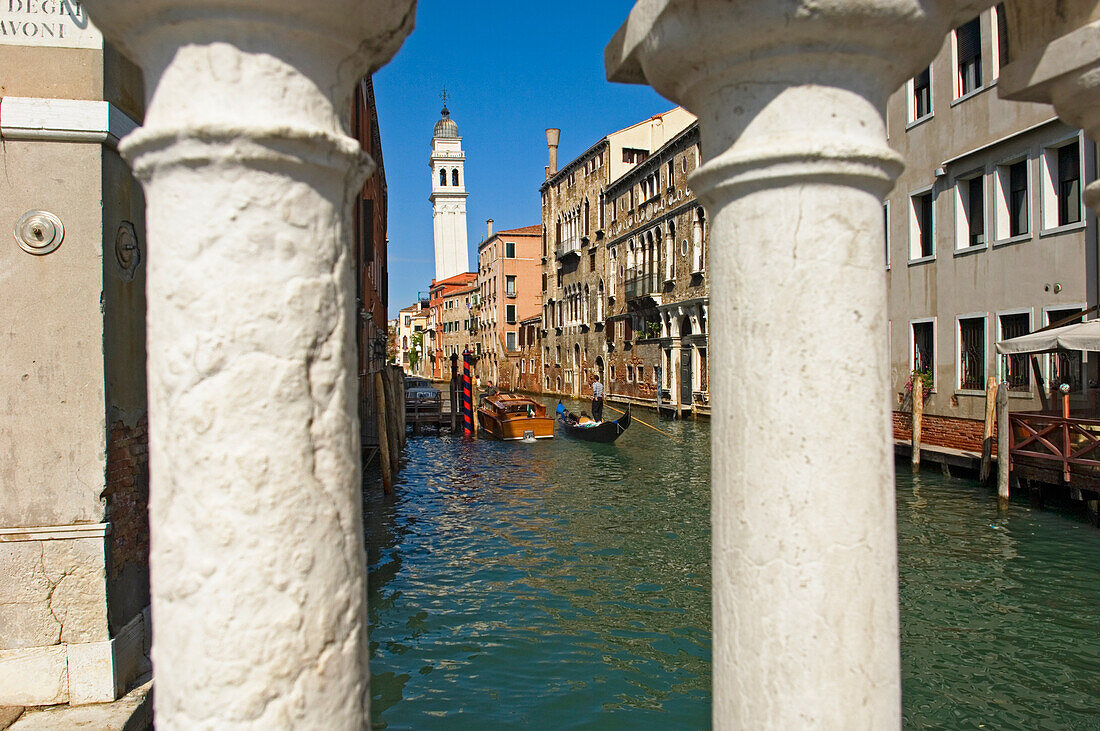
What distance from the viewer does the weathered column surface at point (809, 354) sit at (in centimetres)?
122

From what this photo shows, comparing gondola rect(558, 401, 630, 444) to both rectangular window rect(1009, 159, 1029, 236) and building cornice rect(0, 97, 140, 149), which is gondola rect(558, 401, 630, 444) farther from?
building cornice rect(0, 97, 140, 149)

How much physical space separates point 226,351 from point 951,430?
12.1 meters

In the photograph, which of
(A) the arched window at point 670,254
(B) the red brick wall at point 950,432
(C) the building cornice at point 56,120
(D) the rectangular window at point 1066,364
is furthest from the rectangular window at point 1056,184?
(A) the arched window at point 670,254

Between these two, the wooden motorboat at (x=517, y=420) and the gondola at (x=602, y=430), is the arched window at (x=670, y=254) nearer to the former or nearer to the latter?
the wooden motorboat at (x=517, y=420)

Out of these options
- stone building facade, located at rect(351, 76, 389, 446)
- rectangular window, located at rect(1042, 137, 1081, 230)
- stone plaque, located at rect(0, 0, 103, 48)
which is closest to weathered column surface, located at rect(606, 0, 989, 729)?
stone plaque, located at rect(0, 0, 103, 48)

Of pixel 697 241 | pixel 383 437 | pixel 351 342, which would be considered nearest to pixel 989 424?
pixel 383 437

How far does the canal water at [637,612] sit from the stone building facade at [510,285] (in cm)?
3141

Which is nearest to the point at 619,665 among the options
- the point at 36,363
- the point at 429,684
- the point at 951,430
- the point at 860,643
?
the point at 429,684

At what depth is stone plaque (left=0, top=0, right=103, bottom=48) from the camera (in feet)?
9.71

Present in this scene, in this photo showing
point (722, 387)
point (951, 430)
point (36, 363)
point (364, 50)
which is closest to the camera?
point (364, 50)

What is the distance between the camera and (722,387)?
1310 mm

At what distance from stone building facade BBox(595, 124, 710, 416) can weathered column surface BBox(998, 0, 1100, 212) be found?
60.2 ft

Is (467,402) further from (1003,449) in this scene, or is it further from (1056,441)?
(1056,441)

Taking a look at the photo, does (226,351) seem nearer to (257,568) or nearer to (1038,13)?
(257,568)
